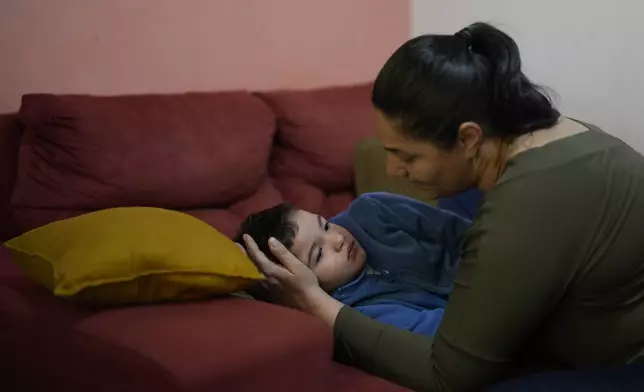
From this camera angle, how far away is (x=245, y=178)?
2.22 metres

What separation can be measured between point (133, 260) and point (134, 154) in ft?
2.32

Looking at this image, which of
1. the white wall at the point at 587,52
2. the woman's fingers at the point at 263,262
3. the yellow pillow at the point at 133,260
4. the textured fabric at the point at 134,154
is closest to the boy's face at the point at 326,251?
the woman's fingers at the point at 263,262

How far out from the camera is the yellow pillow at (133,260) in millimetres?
1347

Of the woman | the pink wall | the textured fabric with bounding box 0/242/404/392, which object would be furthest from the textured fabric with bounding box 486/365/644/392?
the pink wall

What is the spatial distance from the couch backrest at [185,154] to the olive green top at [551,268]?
0.92 m

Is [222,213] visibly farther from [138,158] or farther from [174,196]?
[138,158]

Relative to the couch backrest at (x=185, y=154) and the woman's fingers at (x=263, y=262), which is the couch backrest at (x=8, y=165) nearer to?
the couch backrest at (x=185, y=154)

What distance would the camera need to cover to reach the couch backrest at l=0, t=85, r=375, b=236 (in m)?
1.96

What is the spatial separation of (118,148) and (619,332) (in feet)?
4.11

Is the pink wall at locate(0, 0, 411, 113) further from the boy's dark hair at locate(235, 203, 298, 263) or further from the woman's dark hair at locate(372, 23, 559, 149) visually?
the woman's dark hair at locate(372, 23, 559, 149)

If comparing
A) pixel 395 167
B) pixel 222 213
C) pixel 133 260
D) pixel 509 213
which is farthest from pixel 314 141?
pixel 509 213

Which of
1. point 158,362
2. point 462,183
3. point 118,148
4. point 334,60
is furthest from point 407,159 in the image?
point 334,60

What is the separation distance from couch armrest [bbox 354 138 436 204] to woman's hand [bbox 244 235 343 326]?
2.57 feet

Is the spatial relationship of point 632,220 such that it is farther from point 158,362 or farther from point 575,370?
point 158,362
